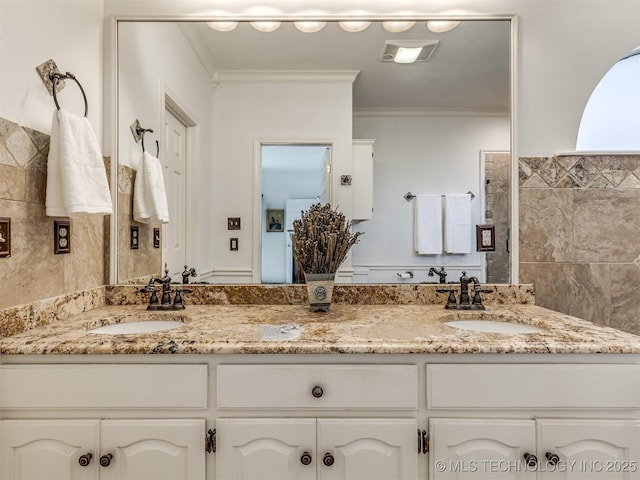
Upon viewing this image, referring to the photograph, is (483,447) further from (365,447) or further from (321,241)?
(321,241)

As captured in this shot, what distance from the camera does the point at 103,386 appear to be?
1.06 metres

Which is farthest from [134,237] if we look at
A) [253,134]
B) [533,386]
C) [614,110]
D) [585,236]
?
[614,110]

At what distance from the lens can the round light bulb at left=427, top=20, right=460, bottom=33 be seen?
1.66 m

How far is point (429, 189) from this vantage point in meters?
1.69

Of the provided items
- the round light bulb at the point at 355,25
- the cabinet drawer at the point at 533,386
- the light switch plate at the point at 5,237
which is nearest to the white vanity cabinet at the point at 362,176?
the round light bulb at the point at 355,25

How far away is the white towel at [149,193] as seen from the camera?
1681 mm

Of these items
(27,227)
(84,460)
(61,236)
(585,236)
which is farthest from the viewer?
(585,236)

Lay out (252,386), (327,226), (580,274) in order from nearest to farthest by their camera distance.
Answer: (252,386), (327,226), (580,274)

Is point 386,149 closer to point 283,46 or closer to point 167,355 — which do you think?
point 283,46

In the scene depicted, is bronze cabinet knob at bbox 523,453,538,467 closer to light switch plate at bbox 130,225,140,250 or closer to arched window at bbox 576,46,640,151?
arched window at bbox 576,46,640,151

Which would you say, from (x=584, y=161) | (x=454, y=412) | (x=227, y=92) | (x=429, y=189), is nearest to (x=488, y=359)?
(x=454, y=412)

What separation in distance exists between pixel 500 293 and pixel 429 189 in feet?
1.80

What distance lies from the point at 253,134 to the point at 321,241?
0.61 m

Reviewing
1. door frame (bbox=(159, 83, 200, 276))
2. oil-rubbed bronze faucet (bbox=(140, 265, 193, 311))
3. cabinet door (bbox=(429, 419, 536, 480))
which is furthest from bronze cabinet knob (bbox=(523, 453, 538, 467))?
door frame (bbox=(159, 83, 200, 276))
